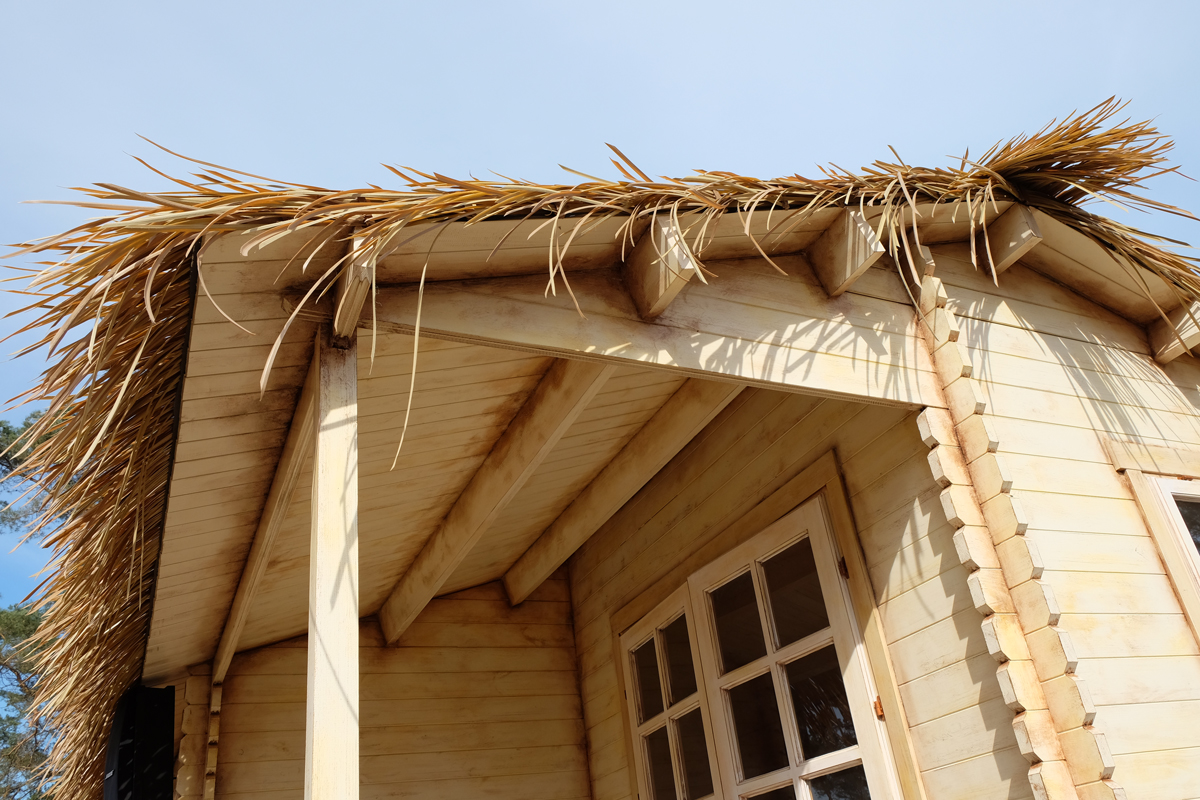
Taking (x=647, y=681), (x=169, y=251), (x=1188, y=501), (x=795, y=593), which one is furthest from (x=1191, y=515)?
(x=169, y=251)

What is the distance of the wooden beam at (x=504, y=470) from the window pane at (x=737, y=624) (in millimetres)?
955

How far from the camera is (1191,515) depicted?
2607mm

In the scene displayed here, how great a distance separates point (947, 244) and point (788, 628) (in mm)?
1404

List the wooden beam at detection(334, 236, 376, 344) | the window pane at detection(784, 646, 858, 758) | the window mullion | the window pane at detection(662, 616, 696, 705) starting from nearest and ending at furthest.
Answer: the wooden beam at detection(334, 236, 376, 344) < the window pane at detection(784, 646, 858, 758) < the window mullion < the window pane at detection(662, 616, 696, 705)

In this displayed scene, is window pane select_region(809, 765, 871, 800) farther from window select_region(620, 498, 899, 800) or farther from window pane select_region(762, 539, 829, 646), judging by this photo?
window pane select_region(762, 539, 829, 646)

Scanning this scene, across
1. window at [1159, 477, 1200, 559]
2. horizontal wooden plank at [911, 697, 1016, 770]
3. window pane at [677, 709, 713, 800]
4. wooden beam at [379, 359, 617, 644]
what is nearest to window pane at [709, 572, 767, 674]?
window pane at [677, 709, 713, 800]

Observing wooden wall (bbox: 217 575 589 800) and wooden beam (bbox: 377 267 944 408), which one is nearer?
wooden beam (bbox: 377 267 944 408)

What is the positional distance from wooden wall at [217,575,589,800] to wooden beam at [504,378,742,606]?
0.27 metres

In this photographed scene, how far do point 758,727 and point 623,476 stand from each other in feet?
3.58

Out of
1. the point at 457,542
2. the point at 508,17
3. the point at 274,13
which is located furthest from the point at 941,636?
the point at 508,17

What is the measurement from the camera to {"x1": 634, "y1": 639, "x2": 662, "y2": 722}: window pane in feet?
12.4

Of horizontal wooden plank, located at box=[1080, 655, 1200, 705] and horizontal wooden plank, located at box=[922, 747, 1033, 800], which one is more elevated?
horizontal wooden plank, located at box=[1080, 655, 1200, 705]

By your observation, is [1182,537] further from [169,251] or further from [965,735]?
[169,251]

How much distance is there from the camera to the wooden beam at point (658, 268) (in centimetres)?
205
